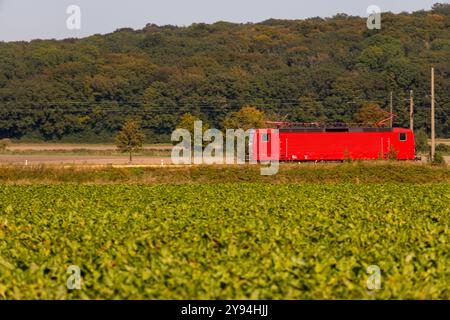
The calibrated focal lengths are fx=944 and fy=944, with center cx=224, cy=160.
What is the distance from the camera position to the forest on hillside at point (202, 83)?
Answer: 4985 inches

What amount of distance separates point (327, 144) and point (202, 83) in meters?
70.1

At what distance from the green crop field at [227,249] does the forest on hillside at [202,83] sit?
9018 centimetres

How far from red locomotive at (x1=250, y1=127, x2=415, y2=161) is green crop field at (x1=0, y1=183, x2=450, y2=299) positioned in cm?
3734

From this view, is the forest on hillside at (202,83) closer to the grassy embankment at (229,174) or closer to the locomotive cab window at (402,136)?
the locomotive cab window at (402,136)

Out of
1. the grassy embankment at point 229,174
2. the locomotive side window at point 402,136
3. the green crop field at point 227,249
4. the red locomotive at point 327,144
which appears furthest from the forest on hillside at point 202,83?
the green crop field at point 227,249

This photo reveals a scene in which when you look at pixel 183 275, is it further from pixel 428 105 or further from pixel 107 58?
pixel 107 58

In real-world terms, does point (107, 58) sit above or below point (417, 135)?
above

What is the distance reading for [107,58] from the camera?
506ft

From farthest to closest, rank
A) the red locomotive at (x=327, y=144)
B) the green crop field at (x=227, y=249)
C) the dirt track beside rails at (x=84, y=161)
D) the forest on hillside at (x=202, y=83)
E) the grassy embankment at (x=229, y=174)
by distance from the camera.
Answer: the forest on hillside at (x=202, y=83) < the dirt track beside rails at (x=84, y=161) < the red locomotive at (x=327, y=144) < the grassy embankment at (x=229, y=174) < the green crop field at (x=227, y=249)

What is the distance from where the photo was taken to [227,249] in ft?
59.5

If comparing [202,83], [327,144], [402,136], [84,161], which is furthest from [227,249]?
[202,83]

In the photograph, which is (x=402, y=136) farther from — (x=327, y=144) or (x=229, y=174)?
(x=229, y=174)

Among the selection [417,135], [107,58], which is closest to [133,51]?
[107,58]
